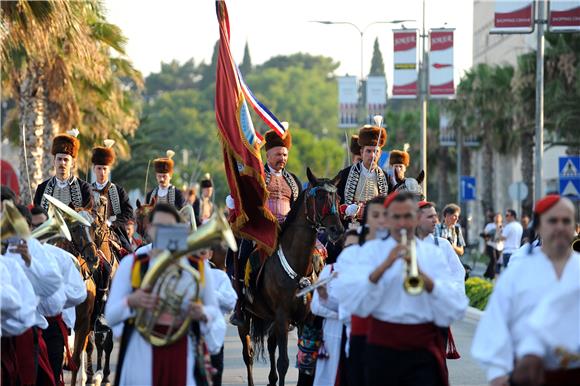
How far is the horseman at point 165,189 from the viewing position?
18.8 m

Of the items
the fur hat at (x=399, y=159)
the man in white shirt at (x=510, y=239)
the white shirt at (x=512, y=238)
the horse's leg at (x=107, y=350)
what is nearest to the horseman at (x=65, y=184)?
the horse's leg at (x=107, y=350)

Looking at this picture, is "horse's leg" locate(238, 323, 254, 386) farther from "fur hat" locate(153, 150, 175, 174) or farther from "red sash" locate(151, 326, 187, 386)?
"red sash" locate(151, 326, 187, 386)

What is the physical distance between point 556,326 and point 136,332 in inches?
108

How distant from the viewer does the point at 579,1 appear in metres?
32.8

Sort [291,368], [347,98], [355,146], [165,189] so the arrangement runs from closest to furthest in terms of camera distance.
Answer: [291,368], [165,189], [355,146], [347,98]

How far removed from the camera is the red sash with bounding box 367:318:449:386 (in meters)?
9.71

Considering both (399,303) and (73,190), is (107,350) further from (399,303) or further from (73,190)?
(399,303)

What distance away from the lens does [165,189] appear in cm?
1900

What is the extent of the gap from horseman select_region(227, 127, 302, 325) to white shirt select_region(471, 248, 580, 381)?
7920mm

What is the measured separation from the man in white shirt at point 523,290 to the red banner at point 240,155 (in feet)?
24.2

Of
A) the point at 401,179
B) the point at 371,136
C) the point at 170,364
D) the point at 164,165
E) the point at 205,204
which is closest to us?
the point at 170,364

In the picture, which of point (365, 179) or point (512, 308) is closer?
point (512, 308)

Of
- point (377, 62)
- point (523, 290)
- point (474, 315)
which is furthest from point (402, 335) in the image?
point (377, 62)

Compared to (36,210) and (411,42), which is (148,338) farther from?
(411,42)
